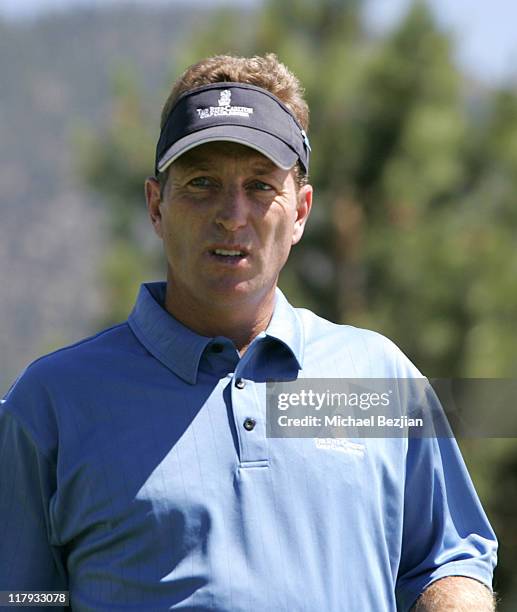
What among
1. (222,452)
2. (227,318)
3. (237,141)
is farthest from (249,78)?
(222,452)

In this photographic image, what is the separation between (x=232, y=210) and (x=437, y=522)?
73 cm

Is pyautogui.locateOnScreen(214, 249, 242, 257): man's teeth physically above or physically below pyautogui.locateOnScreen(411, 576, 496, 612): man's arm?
above

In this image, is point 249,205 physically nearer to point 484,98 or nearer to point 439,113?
point 439,113

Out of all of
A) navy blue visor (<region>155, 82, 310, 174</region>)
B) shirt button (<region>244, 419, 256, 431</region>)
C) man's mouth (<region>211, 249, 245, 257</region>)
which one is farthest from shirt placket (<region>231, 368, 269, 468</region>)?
navy blue visor (<region>155, 82, 310, 174</region>)

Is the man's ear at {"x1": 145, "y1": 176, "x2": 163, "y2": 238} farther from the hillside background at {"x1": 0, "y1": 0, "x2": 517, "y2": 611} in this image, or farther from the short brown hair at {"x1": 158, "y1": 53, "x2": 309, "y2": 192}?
the hillside background at {"x1": 0, "y1": 0, "x2": 517, "y2": 611}

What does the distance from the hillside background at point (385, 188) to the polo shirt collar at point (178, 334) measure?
7.58 m

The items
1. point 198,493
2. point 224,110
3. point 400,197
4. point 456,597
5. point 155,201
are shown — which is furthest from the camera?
point 400,197

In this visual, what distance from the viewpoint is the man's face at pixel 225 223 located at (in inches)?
92.2

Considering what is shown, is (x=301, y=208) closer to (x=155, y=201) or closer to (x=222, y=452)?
(x=155, y=201)

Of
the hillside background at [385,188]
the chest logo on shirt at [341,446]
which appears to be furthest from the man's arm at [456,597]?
the hillside background at [385,188]

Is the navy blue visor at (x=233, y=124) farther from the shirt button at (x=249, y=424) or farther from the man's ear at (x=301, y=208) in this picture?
the shirt button at (x=249, y=424)

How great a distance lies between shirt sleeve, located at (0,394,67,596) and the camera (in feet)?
7.39

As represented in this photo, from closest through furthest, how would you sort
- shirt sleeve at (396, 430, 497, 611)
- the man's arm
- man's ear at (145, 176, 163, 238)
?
1. the man's arm
2. shirt sleeve at (396, 430, 497, 611)
3. man's ear at (145, 176, 163, 238)

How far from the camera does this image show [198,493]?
7.18ft
